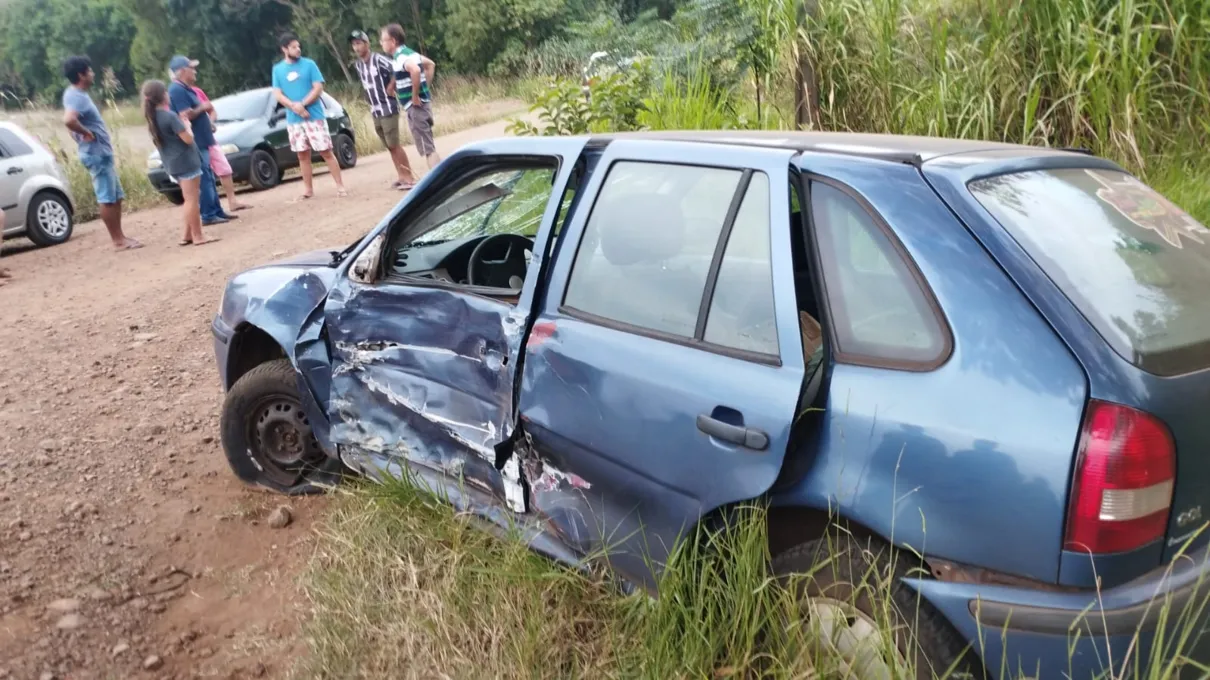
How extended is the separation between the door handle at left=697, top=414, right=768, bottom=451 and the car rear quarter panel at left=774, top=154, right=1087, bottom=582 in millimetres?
134

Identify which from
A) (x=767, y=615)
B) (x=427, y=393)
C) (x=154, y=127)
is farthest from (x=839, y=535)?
(x=154, y=127)

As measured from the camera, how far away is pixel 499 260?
11.5 ft

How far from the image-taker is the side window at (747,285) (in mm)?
2154

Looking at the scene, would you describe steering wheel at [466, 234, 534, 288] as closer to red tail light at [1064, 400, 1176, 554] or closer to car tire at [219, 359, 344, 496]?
car tire at [219, 359, 344, 496]

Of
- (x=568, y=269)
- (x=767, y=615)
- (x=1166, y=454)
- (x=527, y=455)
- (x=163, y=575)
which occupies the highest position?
(x=568, y=269)

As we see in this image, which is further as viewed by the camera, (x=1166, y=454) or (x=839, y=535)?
(x=839, y=535)

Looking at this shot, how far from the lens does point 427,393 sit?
3.03 metres

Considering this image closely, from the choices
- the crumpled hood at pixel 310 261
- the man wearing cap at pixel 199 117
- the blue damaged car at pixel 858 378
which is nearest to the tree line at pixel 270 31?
the man wearing cap at pixel 199 117

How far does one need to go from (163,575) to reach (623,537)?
6.69ft

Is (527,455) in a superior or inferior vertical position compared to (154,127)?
→ inferior

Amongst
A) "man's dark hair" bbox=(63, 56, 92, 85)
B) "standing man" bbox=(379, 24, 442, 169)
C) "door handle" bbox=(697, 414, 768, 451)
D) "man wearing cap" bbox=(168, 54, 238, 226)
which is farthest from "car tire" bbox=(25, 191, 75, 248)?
"door handle" bbox=(697, 414, 768, 451)

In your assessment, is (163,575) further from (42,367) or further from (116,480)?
(42,367)

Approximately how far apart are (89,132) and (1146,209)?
30.4 ft

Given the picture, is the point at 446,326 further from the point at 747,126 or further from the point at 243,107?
the point at 243,107
